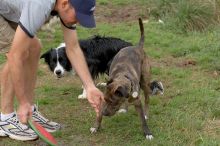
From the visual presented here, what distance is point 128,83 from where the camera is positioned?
15.9 feet

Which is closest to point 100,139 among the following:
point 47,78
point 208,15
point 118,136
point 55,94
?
point 118,136

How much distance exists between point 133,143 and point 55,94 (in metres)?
1.90

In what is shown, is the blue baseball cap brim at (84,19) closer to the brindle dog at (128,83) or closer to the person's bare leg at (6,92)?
the brindle dog at (128,83)

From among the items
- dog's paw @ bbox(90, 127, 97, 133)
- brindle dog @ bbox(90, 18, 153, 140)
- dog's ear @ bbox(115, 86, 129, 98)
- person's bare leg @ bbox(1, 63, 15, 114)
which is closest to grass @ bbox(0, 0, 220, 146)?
dog's paw @ bbox(90, 127, 97, 133)

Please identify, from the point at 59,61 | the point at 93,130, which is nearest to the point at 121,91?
the point at 93,130

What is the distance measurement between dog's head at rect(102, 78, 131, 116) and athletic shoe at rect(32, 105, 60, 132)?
76 centimetres

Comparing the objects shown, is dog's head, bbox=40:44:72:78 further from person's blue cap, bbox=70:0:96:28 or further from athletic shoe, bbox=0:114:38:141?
person's blue cap, bbox=70:0:96:28

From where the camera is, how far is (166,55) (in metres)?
8.19

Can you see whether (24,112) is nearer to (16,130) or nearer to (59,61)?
(16,130)

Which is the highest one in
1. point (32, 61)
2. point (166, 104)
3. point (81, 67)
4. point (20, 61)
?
point (20, 61)

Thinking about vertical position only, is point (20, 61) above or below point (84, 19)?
below

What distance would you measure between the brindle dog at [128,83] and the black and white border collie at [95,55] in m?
1.01

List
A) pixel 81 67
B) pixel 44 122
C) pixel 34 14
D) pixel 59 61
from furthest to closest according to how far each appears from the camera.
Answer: pixel 59 61 → pixel 44 122 → pixel 81 67 → pixel 34 14

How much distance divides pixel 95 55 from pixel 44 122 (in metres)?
1.82
